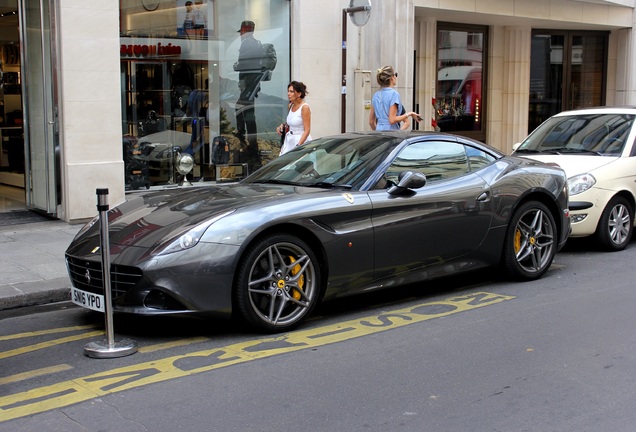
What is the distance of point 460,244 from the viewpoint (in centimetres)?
702

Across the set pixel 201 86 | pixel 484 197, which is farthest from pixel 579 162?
pixel 201 86

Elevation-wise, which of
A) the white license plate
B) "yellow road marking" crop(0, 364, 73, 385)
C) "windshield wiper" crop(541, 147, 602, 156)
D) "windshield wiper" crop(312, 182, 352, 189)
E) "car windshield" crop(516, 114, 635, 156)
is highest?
"car windshield" crop(516, 114, 635, 156)

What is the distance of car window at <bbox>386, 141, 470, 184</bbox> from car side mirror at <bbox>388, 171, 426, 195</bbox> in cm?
13

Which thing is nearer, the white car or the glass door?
the white car

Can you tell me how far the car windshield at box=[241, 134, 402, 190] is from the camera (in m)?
6.71

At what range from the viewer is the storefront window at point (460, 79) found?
54.2 feet

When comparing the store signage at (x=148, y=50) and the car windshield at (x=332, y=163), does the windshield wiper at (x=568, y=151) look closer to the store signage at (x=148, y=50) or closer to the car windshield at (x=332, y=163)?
the car windshield at (x=332, y=163)

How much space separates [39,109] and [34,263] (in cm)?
366

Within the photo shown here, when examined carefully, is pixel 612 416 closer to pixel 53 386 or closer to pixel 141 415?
pixel 141 415

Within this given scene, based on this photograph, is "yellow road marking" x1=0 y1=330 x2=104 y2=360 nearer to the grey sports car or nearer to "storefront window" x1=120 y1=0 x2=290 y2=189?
the grey sports car

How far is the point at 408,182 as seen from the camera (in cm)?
650

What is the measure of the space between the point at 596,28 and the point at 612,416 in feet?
53.9

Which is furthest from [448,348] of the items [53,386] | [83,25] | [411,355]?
[83,25]

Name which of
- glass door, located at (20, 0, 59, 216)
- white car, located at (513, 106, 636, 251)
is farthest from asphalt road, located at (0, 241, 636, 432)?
glass door, located at (20, 0, 59, 216)
